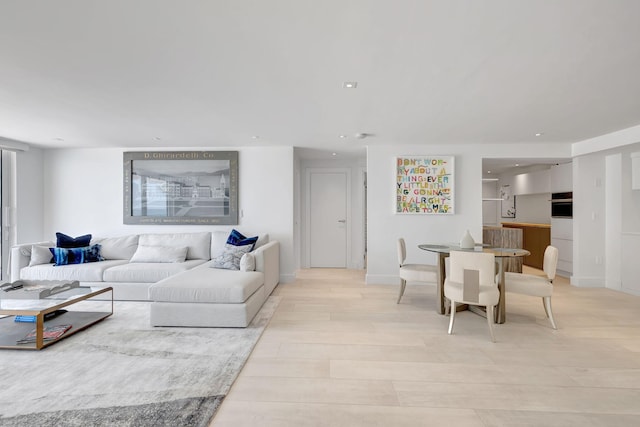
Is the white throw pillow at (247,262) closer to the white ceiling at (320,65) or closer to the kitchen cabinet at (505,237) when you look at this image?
the white ceiling at (320,65)

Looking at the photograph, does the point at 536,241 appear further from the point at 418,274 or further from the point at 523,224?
the point at 418,274

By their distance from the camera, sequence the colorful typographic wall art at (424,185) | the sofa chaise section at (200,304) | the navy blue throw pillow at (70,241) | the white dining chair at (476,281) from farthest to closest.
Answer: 1. the colorful typographic wall art at (424,185)
2. the navy blue throw pillow at (70,241)
3. the sofa chaise section at (200,304)
4. the white dining chair at (476,281)

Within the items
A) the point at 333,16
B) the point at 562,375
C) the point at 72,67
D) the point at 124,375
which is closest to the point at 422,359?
the point at 562,375

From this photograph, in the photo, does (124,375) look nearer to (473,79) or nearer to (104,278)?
(104,278)

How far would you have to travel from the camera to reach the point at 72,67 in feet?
7.35

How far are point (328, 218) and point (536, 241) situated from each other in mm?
4356

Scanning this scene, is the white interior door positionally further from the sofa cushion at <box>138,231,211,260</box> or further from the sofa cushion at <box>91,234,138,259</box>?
the sofa cushion at <box>91,234,138,259</box>

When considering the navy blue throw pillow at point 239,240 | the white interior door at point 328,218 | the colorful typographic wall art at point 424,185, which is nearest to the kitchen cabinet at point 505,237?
the colorful typographic wall art at point 424,185

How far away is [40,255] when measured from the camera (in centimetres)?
404

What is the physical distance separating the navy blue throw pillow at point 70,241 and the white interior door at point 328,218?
12.2 ft

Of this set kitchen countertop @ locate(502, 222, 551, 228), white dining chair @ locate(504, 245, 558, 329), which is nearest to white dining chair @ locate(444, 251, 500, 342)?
white dining chair @ locate(504, 245, 558, 329)

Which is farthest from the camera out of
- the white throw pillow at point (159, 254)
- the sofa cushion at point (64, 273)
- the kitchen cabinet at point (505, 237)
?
the kitchen cabinet at point (505, 237)

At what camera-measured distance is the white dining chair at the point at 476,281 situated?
2.75 metres

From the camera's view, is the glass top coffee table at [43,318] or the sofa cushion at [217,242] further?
the sofa cushion at [217,242]
